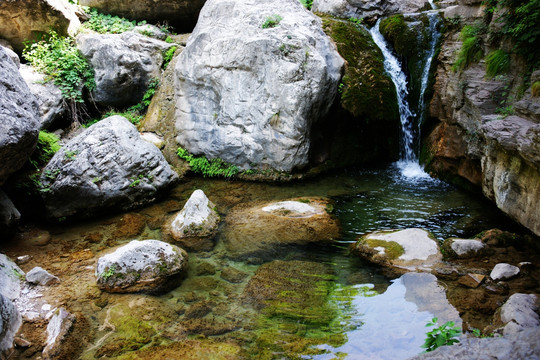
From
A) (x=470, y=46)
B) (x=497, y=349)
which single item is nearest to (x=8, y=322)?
(x=497, y=349)

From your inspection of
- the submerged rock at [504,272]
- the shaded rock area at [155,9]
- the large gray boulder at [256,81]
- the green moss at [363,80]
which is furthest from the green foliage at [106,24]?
the submerged rock at [504,272]

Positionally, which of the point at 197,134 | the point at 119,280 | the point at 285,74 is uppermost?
the point at 285,74

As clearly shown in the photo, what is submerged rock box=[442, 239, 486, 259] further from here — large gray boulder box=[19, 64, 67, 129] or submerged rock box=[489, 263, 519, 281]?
large gray boulder box=[19, 64, 67, 129]

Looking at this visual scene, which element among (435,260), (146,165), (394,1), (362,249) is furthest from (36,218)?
(394,1)

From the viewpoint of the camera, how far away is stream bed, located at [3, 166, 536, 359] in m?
4.11

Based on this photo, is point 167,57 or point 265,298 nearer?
point 265,298

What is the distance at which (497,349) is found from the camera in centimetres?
261

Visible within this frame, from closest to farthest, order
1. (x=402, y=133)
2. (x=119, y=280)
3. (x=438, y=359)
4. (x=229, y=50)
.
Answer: (x=438, y=359) → (x=119, y=280) → (x=229, y=50) → (x=402, y=133)

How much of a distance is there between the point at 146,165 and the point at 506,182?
7.23m

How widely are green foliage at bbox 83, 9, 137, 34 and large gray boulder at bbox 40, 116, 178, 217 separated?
618 centimetres

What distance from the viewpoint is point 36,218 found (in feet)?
24.4

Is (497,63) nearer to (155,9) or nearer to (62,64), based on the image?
(62,64)

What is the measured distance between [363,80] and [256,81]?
9.89 ft

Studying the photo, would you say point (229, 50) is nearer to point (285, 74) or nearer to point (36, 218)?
point (285, 74)
